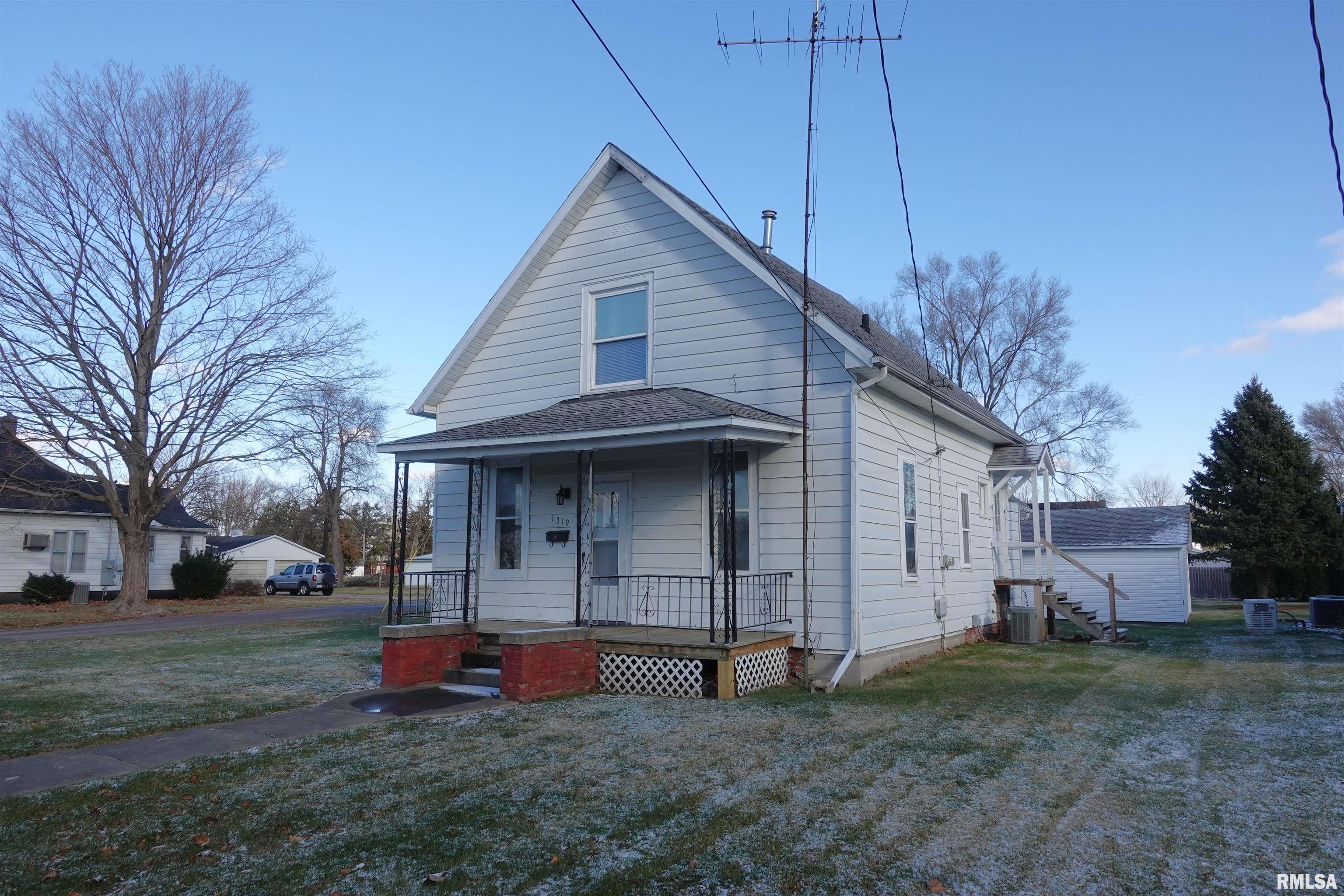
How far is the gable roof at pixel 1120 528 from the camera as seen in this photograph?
25875 millimetres

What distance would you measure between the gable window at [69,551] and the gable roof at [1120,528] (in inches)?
1349

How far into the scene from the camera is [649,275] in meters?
12.6

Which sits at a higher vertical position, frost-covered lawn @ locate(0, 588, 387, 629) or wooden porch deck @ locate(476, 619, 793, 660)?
wooden porch deck @ locate(476, 619, 793, 660)

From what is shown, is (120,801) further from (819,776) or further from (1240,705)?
→ (1240,705)

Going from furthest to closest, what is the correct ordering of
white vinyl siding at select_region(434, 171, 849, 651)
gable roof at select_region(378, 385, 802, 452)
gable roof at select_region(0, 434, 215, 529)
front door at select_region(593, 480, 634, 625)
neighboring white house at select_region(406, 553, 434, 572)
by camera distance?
gable roof at select_region(0, 434, 215, 529)
neighboring white house at select_region(406, 553, 434, 572)
front door at select_region(593, 480, 634, 625)
white vinyl siding at select_region(434, 171, 849, 651)
gable roof at select_region(378, 385, 802, 452)

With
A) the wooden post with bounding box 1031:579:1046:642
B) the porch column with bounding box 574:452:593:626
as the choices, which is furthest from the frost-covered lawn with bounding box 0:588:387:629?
the wooden post with bounding box 1031:579:1046:642

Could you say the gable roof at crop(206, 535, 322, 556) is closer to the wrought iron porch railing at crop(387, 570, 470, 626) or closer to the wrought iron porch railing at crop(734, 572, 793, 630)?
the wrought iron porch railing at crop(387, 570, 470, 626)

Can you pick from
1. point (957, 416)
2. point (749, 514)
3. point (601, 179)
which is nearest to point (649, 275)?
point (601, 179)

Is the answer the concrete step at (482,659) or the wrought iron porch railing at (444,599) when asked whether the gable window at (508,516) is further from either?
the concrete step at (482,659)

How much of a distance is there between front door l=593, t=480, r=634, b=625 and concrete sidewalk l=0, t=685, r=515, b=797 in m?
2.82

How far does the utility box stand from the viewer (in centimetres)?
1606

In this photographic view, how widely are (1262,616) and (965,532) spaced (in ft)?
32.6

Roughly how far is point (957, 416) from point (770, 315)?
4.59 meters

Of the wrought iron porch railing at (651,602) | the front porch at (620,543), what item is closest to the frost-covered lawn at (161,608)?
the front porch at (620,543)
